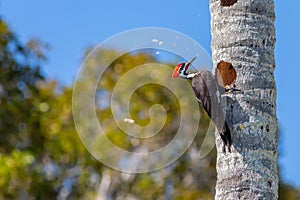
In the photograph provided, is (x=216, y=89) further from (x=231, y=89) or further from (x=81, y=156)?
(x=81, y=156)

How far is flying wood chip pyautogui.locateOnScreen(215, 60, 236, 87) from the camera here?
4881 millimetres

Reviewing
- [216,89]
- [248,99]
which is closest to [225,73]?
[216,89]

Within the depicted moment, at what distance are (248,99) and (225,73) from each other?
24 cm

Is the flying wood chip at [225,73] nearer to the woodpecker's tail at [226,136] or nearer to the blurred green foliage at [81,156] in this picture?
the woodpecker's tail at [226,136]

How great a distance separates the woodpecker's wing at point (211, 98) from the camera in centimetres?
480

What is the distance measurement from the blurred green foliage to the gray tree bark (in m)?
12.0

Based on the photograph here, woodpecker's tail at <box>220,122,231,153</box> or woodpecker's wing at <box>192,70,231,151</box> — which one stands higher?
woodpecker's wing at <box>192,70,231,151</box>

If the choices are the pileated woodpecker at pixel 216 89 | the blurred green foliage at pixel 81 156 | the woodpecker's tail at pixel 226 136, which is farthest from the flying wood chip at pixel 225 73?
the blurred green foliage at pixel 81 156

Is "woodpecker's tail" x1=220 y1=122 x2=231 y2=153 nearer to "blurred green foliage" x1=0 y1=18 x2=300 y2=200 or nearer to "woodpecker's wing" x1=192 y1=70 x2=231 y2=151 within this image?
"woodpecker's wing" x1=192 y1=70 x2=231 y2=151

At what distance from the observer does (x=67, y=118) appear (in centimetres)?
1923

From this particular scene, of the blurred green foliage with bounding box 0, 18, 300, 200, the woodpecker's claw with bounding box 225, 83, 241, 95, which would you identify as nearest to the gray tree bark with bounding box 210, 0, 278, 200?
the woodpecker's claw with bounding box 225, 83, 241, 95

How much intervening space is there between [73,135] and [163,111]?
88.8 inches

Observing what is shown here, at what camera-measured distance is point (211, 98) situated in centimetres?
492

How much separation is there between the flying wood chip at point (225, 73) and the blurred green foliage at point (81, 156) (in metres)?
12.0
